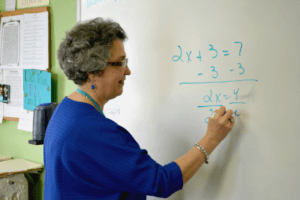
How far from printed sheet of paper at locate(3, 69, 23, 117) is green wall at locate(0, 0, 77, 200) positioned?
10 centimetres

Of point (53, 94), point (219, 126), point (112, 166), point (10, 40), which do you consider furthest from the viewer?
point (10, 40)

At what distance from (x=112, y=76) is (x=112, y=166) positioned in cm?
28

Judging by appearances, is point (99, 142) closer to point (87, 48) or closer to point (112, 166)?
point (112, 166)

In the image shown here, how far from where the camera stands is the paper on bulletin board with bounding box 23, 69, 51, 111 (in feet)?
5.10

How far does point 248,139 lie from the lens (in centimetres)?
75

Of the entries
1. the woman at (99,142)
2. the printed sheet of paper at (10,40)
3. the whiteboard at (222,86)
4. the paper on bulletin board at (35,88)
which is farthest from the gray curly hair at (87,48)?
the printed sheet of paper at (10,40)

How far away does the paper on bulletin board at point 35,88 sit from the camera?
1556 millimetres

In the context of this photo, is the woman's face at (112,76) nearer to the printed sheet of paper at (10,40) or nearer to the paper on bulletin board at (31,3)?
the paper on bulletin board at (31,3)

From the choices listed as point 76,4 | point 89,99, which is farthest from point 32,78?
point 89,99

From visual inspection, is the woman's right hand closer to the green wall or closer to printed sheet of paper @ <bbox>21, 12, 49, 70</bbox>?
the green wall

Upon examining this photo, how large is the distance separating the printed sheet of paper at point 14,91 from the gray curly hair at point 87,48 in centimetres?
117

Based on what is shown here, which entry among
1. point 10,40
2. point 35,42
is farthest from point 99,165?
point 10,40

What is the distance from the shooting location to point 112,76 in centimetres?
75

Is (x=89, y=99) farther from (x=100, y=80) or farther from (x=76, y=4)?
(x=76, y=4)
